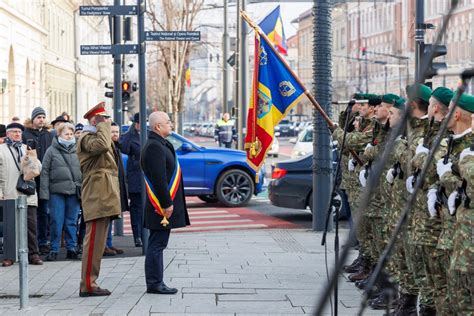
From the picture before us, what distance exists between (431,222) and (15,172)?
6429 mm

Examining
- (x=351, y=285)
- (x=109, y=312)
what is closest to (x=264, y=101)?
(x=351, y=285)

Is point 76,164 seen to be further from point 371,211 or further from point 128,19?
point 128,19

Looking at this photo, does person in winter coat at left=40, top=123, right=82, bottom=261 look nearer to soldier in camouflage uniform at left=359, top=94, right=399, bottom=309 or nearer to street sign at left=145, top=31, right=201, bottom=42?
street sign at left=145, top=31, right=201, bottom=42

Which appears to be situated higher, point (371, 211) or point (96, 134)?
point (96, 134)

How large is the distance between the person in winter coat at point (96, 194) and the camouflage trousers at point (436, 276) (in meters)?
3.84

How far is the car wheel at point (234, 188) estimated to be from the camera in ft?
67.1

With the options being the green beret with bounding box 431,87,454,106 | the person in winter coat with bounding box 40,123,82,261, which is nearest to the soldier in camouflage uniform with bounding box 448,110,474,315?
the green beret with bounding box 431,87,454,106

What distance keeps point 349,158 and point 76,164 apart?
3.92m

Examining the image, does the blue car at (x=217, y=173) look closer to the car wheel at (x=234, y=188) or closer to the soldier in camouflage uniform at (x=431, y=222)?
the car wheel at (x=234, y=188)

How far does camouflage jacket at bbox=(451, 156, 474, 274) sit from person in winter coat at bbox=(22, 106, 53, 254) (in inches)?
320

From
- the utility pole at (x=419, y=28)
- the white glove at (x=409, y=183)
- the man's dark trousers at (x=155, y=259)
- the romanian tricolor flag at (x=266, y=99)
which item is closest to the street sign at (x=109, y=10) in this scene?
the romanian tricolor flag at (x=266, y=99)

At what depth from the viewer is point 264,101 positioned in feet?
41.6

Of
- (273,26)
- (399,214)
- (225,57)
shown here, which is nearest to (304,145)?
(225,57)

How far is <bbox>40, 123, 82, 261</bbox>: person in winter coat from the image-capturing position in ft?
40.7
